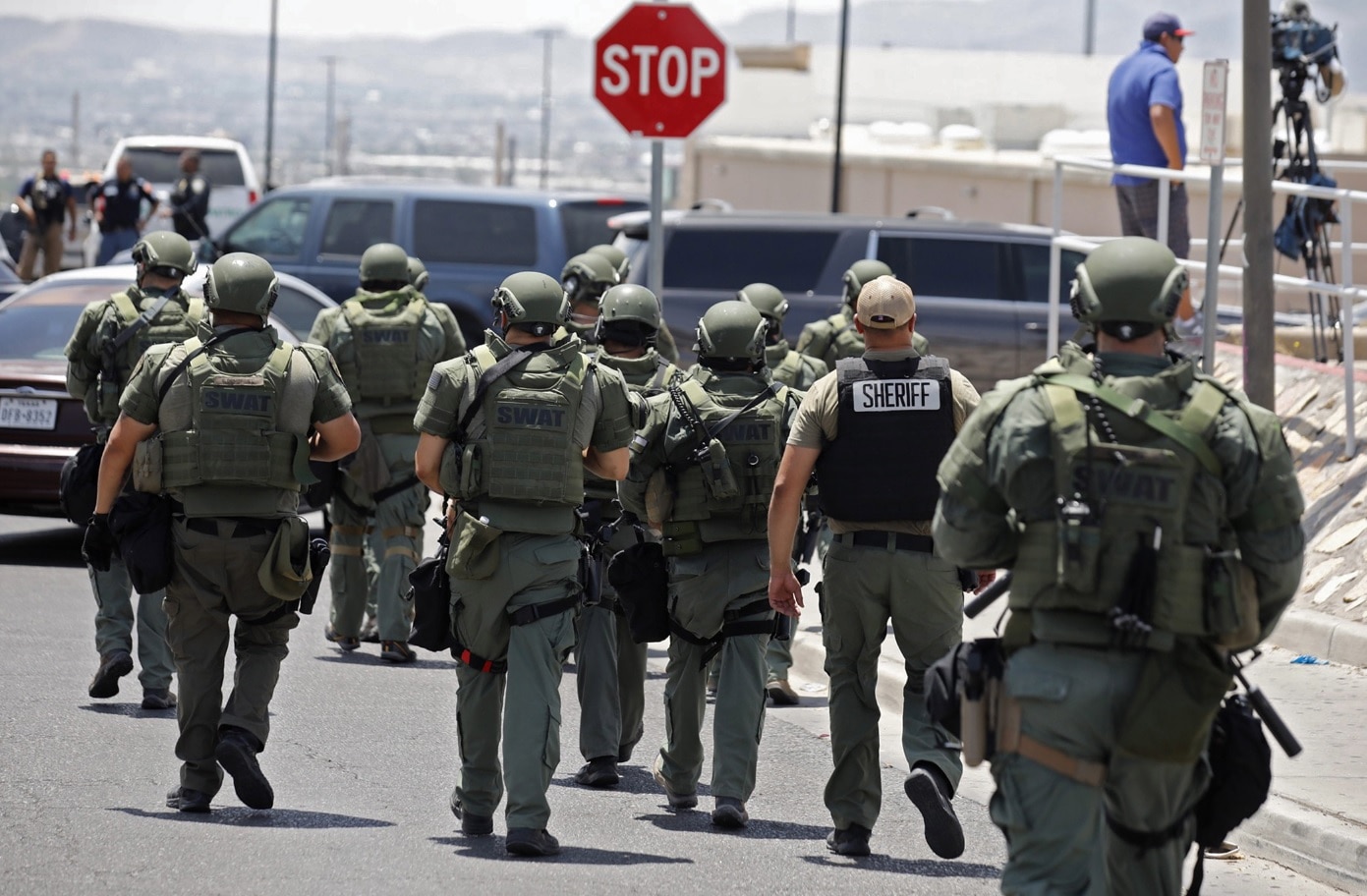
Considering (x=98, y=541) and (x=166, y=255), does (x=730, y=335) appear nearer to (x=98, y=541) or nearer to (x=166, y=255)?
(x=98, y=541)

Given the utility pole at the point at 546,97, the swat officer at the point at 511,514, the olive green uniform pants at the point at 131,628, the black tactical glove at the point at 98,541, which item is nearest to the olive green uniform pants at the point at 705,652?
the swat officer at the point at 511,514

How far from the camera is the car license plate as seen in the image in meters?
11.5

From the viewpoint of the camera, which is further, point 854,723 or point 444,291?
point 444,291

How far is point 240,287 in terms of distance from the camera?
683 centimetres

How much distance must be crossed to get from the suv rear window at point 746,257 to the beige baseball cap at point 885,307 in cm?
892

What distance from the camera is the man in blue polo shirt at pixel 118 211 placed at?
23422mm

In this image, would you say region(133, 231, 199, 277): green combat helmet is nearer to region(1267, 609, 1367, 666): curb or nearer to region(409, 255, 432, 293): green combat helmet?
region(409, 255, 432, 293): green combat helmet

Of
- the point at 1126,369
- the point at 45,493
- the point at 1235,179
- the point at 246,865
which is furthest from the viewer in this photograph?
the point at 1235,179

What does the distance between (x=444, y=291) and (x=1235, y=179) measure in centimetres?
939

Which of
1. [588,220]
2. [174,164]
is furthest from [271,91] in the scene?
[588,220]

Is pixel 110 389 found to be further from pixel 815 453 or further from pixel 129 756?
pixel 815 453

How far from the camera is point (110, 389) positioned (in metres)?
8.75

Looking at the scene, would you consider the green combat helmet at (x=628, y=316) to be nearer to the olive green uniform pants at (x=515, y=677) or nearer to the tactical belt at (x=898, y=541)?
the olive green uniform pants at (x=515, y=677)

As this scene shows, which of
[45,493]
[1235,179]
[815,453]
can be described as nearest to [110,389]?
[45,493]
